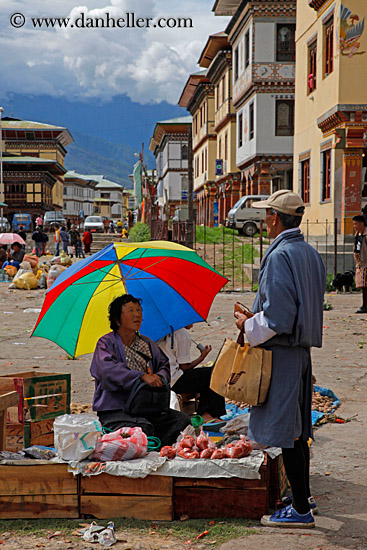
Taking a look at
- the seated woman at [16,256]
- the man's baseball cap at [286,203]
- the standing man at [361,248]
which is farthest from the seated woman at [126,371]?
the seated woman at [16,256]

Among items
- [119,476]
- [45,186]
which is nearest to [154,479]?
[119,476]

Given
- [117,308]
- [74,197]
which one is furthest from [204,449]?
[74,197]

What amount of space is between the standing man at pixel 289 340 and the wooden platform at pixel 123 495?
8.5 inches

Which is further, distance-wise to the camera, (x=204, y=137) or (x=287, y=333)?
(x=204, y=137)

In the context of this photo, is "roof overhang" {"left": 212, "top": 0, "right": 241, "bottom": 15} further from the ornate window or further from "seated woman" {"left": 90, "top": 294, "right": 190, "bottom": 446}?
"seated woman" {"left": 90, "top": 294, "right": 190, "bottom": 446}

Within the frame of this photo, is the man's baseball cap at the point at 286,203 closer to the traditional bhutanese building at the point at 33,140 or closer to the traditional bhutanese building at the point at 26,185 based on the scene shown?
the traditional bhutanese building at the point at 26,185

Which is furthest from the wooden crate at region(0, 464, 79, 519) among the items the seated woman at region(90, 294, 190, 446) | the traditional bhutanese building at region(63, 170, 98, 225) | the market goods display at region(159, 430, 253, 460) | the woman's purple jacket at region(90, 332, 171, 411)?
the traditional bhutanese building at region(63, 170, 98, 225)

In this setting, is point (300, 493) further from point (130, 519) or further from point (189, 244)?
point (189, 244)

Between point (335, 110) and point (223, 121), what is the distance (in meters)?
20.4

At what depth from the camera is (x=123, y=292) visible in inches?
241

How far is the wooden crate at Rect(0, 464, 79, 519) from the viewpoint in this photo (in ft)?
14.3

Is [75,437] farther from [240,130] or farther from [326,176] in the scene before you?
[240,130]

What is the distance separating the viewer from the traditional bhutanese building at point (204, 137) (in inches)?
1813

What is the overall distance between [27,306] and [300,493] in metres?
13.5
